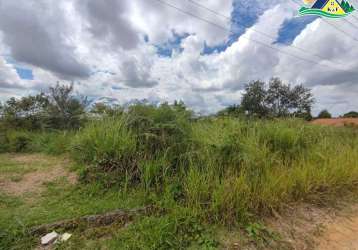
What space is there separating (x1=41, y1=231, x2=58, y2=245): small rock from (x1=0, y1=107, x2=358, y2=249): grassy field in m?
0.10

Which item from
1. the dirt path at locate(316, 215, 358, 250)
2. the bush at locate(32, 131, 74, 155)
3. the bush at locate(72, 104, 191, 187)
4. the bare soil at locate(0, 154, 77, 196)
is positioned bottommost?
the dirt path at locate(316, 215, 358, 250)

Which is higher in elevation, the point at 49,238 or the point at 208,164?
the point at 208,164

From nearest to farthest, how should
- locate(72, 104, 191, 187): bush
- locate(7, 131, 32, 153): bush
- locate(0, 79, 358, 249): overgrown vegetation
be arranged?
1. locate(0, 79, 358, 249): overgrown vegetation
2. locate(72, 104, 191, 187): bush
3. locate(7, 131, 32, 153): bush

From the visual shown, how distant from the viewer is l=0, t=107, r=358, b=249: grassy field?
1.90m

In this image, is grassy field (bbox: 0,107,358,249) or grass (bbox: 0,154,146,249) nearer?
grass (bbox: 0,154,146,249)

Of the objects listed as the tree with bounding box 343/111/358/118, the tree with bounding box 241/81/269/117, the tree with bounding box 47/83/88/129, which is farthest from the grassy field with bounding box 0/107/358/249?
the tree with bounding box 343/111/358/118

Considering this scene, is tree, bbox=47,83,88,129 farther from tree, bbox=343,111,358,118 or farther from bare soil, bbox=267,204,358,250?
tree, bbox=343,111,358,118

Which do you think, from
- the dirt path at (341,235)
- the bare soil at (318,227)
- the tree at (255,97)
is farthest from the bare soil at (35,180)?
the tree at (255,97)

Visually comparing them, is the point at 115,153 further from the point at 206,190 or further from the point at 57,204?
the point at 206,190

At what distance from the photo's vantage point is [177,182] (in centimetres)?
254

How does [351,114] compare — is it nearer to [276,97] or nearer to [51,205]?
[276,97]

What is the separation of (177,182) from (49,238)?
1423 millimetres

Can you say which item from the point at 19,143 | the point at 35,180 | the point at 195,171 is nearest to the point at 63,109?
the point at 19,143

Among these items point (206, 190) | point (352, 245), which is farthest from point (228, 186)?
point (352, 245)
